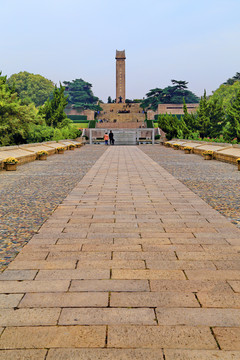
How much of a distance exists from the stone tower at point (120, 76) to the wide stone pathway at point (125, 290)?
89.2 metres

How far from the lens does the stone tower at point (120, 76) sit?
89906 mm

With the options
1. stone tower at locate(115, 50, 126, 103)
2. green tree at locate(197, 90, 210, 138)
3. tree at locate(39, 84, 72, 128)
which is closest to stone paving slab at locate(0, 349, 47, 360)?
green tree at locate(197, 90, 210, 138)

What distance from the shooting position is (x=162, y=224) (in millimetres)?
5680

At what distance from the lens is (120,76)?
91.1 metres

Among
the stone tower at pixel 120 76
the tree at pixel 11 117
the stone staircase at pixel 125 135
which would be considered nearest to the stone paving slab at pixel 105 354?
the tree at pixel 11 117

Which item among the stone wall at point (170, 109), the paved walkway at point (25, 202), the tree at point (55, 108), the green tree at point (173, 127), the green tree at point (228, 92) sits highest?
the green tree at point (228, 92)

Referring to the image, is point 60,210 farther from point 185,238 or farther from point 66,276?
point 66,276

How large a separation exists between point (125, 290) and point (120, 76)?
92.2m

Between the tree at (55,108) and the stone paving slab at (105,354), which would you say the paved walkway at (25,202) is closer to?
the stone paving slab at (105,354)

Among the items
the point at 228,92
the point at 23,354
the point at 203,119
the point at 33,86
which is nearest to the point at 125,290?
the point at 23,354

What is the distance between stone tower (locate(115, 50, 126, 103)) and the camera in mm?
89906

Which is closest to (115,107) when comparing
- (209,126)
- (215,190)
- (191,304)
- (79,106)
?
(79,106)

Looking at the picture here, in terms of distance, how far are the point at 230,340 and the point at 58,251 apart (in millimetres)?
2479

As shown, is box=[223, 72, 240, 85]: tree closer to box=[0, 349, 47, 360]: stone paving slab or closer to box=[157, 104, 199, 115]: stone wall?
box=[157, 104, 199, 115]: stone wall
